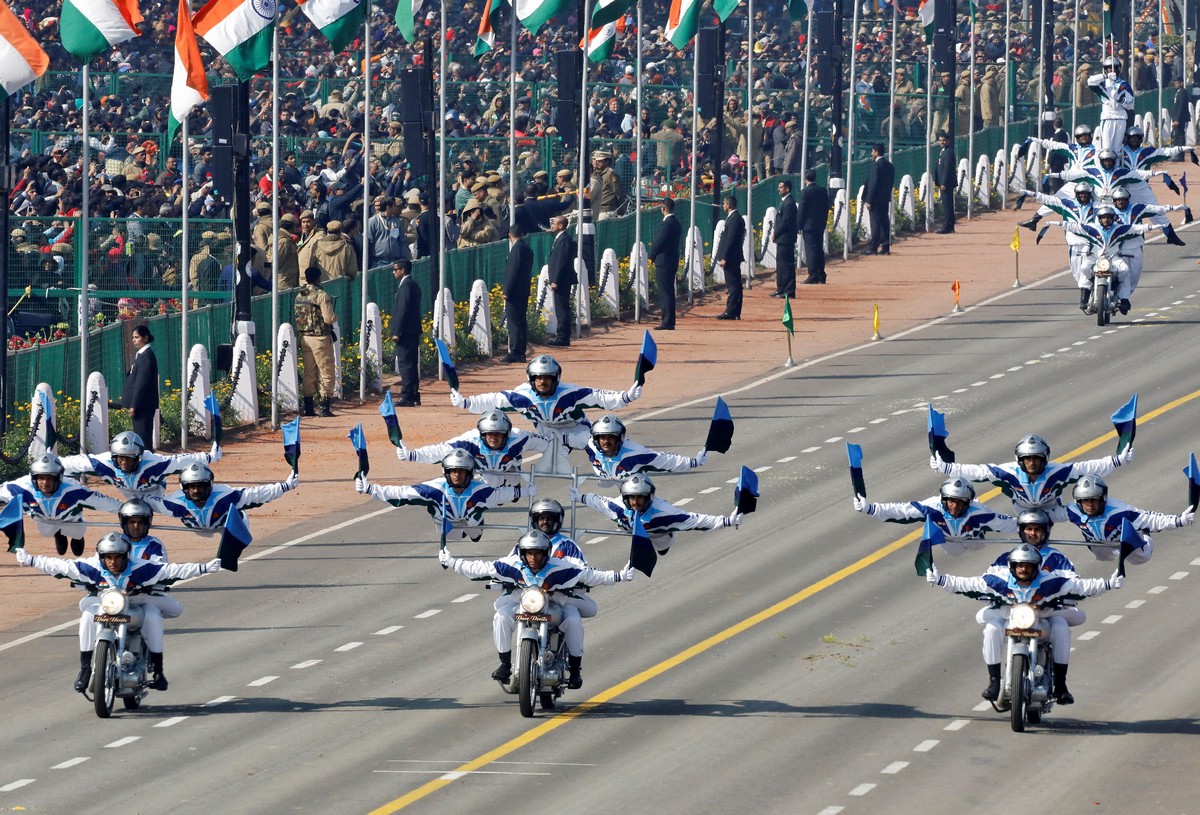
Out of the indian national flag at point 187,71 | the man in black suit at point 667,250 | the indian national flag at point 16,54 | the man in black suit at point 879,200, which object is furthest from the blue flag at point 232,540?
the man in black suit at point 879,200

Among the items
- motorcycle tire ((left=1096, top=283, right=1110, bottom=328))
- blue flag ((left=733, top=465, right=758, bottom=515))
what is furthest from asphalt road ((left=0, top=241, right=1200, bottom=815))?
motorcycle tire ((left=1096, top=283, right=1110, bottom=328))

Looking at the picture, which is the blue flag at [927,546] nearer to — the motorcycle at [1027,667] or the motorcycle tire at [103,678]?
the motorcycle at [1027,667]

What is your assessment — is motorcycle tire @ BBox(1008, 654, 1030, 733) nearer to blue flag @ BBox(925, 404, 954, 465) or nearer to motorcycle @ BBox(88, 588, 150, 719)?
Answer: blue flag @ BBox(925, 404, 954, 465)

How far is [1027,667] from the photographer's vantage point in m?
21.2

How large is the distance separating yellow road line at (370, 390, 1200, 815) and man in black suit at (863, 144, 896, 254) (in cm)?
1709

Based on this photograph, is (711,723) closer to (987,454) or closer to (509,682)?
(509,682)

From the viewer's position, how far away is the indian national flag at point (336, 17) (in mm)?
34656

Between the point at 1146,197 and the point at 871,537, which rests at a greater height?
the point at 1146,197

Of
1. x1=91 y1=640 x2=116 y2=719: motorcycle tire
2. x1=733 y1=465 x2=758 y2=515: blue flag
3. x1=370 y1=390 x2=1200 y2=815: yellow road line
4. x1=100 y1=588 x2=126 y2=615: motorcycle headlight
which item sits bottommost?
x1=370 y1=390 x2=1200 y2=815: yellow road line

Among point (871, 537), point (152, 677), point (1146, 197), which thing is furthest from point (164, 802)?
point (1146, 197)

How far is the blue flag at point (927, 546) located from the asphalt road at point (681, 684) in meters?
1.24

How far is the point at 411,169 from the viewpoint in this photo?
37.7 metres

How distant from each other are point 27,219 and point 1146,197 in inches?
625

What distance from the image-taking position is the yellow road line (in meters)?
19.9
